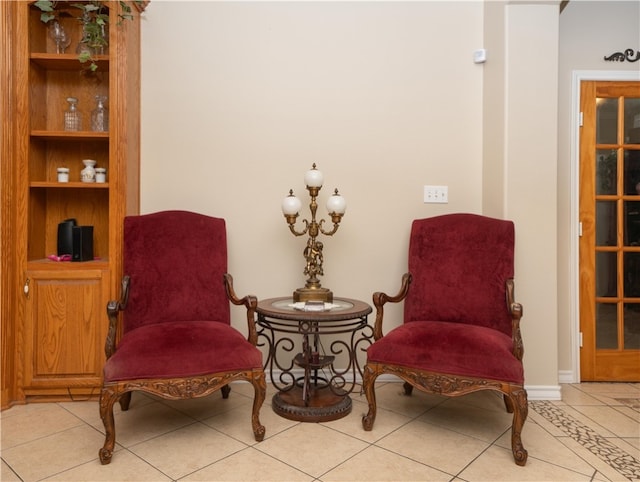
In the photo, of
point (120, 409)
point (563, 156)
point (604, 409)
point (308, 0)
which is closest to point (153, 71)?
point (308, 0)

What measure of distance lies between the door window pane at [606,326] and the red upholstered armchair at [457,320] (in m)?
1.03

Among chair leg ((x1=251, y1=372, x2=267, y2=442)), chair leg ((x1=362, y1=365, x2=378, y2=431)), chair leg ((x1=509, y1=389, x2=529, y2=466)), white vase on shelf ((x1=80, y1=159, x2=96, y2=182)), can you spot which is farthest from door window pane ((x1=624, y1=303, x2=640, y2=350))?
white vase on shelf ((x1=80, y1=159, x2=96, y2=182))

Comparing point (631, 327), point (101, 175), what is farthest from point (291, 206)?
point (631, 327)

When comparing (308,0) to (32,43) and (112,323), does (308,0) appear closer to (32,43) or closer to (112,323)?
(32,43)

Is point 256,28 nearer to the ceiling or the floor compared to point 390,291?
nearer to the ceiling

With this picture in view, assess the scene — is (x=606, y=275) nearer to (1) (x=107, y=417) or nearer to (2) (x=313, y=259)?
(2) (x=313, y=259)

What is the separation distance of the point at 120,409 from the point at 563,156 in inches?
123

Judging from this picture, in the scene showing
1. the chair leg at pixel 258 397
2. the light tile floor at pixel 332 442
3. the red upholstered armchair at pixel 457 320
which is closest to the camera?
the light tile floor at pixel 332 442

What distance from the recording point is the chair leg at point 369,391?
82.3 inches

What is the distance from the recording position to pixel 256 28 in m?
2.80

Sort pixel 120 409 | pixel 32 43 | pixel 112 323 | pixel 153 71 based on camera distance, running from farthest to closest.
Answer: pixel 153 71, pixel 32 43, pixel 120 409, pixel 112 323

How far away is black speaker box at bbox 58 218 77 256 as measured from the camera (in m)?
2.55

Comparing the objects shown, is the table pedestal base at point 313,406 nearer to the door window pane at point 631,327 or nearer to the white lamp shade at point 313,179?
the white lamp shade at point 313,179

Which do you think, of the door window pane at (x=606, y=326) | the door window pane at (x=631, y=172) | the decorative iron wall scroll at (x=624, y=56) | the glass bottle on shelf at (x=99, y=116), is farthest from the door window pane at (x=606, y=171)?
the glass bottle on shelf at (x=99, y=116)
